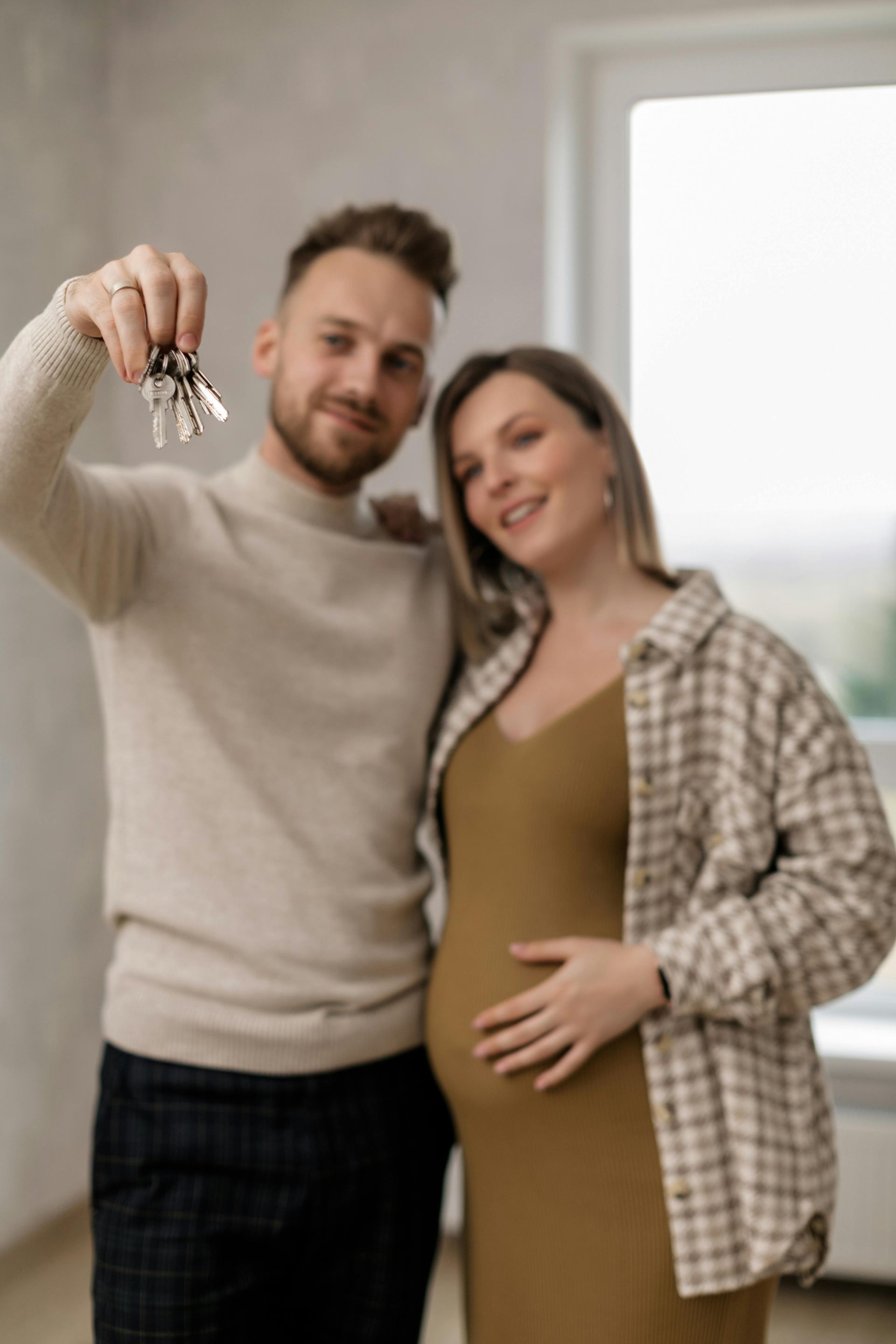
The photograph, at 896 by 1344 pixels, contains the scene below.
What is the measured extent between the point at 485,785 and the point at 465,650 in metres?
0.22

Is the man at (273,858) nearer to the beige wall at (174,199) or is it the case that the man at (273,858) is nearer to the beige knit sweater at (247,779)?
the beige knit sweater at (247,779)

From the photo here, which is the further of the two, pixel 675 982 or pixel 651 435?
pixel 651 435

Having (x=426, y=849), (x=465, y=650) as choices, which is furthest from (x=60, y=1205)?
(x=465, y=650)

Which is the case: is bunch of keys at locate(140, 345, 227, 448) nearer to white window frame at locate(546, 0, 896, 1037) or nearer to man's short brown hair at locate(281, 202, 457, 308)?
man's short brown hair at locate(281, 202, 457, 308)

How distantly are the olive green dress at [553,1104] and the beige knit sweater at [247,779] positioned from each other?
0.31ft

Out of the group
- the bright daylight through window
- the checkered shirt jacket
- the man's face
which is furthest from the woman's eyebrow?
the bright daylight through window

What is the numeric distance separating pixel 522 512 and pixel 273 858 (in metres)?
0.46

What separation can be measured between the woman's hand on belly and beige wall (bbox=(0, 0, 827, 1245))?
120cm

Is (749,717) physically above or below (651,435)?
below

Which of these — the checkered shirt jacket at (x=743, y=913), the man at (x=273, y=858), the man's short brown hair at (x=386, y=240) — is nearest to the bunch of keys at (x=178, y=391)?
the man at (x=273, y=858)

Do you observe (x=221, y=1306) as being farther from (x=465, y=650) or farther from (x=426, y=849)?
(x=426, y=849)

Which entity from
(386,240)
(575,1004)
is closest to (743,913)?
(575,1004)

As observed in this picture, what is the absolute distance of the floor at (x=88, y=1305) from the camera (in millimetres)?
1833

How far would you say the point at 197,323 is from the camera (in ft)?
2.12
